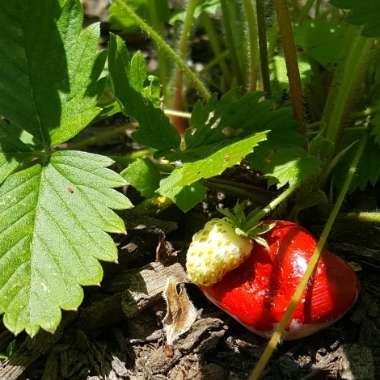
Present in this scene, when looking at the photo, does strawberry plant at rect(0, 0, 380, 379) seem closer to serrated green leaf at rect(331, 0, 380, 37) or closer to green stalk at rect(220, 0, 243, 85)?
serrated green leaf at rect(331, 0, 380, 37)

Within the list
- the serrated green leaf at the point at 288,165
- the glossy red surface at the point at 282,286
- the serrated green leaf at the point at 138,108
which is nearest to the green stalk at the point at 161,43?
the serrated green leaf at the point at 138,108

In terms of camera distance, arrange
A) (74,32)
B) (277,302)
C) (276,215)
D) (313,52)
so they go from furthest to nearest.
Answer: (313,52) → (276,215) → (74,32) → (277,302)

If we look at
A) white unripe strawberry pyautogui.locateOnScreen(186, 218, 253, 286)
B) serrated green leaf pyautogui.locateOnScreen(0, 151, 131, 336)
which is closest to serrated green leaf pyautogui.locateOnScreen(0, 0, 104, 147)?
serrated green leaf pyautogui.locateOnScreen(0, 151, 131, 336)

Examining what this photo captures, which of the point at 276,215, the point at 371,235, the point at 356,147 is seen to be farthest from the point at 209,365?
the point at 356,147

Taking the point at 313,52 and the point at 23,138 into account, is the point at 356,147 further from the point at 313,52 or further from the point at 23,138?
the point at 23,138

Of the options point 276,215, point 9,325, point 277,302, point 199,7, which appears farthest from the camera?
point 199,7

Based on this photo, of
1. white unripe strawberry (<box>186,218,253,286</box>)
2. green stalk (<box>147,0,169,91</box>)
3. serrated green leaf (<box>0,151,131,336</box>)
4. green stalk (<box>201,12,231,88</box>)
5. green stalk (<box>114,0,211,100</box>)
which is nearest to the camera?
serrated green leaf (<box>0,151,131,336</box>)

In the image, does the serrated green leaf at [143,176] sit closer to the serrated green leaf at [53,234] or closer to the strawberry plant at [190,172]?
the strawberry plant at [190,172]
